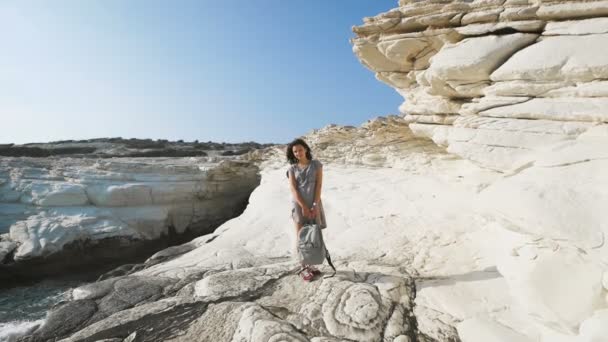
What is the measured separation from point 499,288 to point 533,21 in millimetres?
4365

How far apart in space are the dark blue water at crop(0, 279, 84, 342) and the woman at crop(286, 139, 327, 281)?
420cm

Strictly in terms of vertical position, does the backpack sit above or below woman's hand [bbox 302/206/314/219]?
below

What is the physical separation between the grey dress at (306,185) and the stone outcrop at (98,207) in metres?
8.47

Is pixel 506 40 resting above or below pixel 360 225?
above

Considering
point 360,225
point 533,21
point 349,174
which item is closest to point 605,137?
point 533,21

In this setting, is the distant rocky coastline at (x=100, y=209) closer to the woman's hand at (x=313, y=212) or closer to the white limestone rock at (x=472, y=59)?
the woman's hand at (x=313, y=212)

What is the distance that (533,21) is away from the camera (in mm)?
5348

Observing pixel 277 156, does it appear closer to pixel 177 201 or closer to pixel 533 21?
pixel 177 201

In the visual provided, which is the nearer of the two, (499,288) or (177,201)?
(499,288)

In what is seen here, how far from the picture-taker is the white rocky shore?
2760 millimetres

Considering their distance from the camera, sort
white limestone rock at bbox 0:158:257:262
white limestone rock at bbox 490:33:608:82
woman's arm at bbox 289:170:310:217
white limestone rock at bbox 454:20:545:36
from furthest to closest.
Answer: white limestone rock at bbox 0:158:257:262 < white limestone rock at bbox 454:20:545:36 < white limestone rock at bbox 490:33:608:82 < woman's arm at bbox 289:170:310:217

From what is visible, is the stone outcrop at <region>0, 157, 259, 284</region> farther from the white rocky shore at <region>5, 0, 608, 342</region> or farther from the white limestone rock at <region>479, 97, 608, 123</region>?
the white limestone rock at <region>479, 97, 608, 123</region>

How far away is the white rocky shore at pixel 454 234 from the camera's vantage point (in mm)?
2760

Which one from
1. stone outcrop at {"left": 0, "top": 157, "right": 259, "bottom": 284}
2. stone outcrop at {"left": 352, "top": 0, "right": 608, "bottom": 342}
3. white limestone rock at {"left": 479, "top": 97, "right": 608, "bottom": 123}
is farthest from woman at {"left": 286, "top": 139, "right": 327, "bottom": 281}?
stone outcrop at {"left": 0, "top": 157, "right": 259, "bottom": 284}
